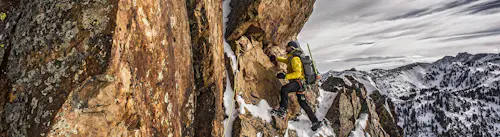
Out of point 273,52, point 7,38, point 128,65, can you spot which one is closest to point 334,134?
point 273,52

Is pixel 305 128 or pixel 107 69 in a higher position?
pixel 107 69

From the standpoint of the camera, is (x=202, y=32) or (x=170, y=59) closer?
(x=170, y=59)

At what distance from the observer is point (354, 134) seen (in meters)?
16.7

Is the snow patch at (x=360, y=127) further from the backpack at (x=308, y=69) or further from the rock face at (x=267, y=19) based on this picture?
the rock face at (x=267, y=19)

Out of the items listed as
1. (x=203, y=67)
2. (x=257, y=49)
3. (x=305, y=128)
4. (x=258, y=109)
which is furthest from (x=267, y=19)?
(x=203, y=67)

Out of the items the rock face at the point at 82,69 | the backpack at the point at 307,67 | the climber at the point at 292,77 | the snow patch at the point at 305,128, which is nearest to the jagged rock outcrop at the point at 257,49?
the snow patch at the point at 305,128

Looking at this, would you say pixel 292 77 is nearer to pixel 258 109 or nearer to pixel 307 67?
pixel 307 67

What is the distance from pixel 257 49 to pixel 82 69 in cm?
982

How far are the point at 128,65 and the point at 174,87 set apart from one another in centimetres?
168

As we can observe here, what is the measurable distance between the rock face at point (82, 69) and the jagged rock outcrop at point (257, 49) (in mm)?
5452

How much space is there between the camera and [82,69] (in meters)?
3.68

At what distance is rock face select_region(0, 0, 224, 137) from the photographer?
355 cm

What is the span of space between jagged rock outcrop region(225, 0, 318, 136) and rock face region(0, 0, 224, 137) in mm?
5452

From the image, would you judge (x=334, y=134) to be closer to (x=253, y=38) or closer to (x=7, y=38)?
(x=253, y=38)
